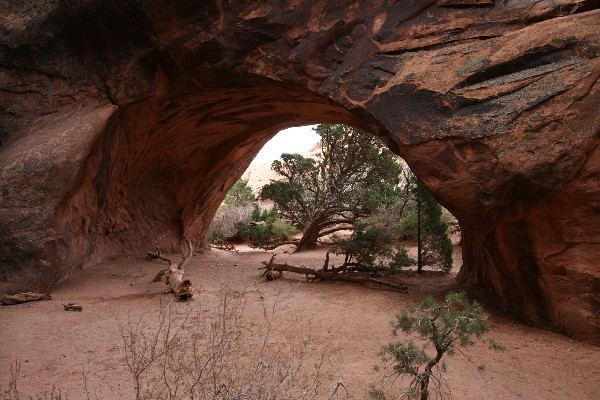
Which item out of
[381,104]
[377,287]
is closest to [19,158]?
[381,104]

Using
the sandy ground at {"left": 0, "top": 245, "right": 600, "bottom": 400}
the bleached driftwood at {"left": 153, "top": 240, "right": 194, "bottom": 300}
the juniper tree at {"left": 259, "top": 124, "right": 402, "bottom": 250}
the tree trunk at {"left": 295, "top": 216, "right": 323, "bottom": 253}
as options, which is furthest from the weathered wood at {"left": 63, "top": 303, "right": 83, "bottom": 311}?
the tree trunk at {"left": 295, "top": 216, "right": 323, "bottom": 253}

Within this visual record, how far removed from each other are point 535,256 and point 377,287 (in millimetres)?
3121

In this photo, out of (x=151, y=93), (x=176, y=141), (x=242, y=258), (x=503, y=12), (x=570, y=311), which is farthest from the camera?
(x=242, y=258)

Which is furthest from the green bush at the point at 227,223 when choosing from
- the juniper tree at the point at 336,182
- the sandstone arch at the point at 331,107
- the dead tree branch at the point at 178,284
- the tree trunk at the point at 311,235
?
the dead tree branch at the point at 178,284

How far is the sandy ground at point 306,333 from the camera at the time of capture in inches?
159

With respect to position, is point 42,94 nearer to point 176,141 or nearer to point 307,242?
point 176,141

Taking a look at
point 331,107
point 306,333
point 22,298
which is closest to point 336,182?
point 331,107

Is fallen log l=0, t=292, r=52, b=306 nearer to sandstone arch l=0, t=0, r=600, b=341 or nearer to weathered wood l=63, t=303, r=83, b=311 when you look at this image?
sandstone arch l=0, t=0, r=600, b=341

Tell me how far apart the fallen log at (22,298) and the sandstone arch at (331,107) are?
37 cm

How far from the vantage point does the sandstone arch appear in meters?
5.33

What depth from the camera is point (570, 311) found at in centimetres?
546

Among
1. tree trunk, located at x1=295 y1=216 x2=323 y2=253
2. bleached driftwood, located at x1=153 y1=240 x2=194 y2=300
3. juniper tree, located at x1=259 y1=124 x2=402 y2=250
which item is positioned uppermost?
juniper tree, located at x1=259 y1=124 x2=402 y2=250

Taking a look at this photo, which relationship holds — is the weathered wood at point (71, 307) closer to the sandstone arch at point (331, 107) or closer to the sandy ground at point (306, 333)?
the sandy ground at point (306, 333)

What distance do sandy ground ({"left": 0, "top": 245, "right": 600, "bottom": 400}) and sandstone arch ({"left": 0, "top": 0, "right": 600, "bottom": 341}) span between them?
25.7 inches
